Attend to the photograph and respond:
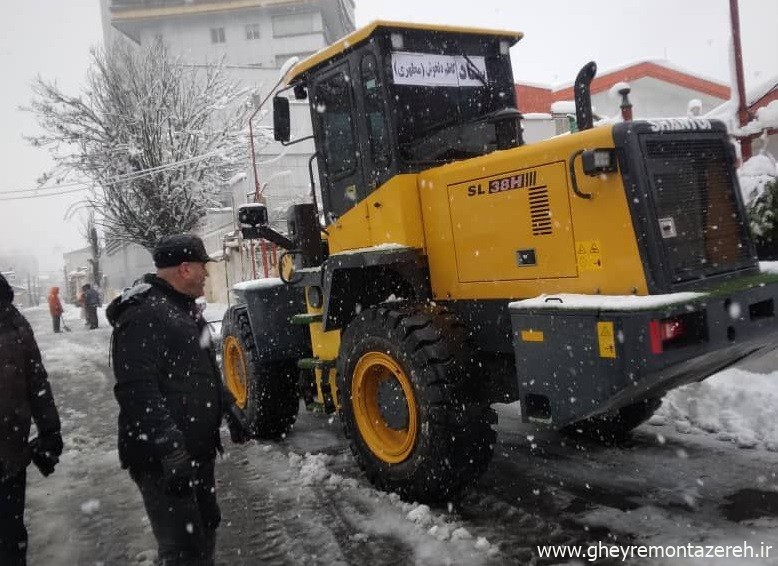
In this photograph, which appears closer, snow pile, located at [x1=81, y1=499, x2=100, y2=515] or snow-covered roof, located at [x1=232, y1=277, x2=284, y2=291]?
snow pile, located at [x1=81, y1=499, x2=100, y2=515]

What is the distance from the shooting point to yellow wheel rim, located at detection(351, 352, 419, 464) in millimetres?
4246

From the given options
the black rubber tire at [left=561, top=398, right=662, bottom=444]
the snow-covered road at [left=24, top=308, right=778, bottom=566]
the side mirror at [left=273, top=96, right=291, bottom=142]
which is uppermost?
the side mirror at [left=273, top=96, right=291, bottom=142]

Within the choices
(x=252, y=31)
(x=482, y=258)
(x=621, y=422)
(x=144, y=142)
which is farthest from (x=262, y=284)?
(x=252, y=31)

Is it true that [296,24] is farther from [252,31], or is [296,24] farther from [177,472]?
[177,472]

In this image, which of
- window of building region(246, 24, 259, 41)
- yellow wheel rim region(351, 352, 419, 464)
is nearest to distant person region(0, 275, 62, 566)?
yellow wheel rim region(351, 352, 419, 464)

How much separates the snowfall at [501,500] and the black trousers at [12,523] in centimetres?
69

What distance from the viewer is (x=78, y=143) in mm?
22969

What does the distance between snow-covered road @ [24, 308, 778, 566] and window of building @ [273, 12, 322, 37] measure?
5009 cm

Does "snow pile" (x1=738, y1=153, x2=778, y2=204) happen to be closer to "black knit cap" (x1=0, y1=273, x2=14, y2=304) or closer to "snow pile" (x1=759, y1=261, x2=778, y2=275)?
"snow pile" (x1=759, y1=261, x2=778, y2=275)

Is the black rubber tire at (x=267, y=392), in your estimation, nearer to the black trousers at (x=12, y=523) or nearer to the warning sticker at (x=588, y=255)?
the black trousers at (x=12, y=523)

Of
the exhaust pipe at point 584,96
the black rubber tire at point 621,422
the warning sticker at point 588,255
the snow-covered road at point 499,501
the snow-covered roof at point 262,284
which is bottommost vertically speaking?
the snow-covered road at point 499,501

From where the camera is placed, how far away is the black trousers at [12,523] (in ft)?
10.5

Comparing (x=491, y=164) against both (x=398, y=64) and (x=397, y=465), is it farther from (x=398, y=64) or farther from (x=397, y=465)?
(x=397, y=465)

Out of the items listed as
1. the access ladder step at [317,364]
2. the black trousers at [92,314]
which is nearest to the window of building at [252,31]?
the black trousers at [92,314]
